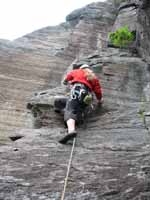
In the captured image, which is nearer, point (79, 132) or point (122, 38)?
point (79, 132)

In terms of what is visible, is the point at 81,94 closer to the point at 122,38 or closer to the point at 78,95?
the point at 78,95

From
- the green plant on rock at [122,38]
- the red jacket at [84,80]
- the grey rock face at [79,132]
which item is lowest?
the grey rock face at [79,132]

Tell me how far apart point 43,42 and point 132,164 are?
15131 millimetres

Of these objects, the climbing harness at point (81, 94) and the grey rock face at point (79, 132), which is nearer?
the grey rock face at point (79, 132)

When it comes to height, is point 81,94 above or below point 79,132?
above

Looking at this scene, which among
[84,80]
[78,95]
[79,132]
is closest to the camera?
[79,132]

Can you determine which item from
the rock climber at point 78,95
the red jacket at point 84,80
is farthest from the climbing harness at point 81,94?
the red jacket at point 84,80

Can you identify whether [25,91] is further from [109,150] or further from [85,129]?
[109,150]

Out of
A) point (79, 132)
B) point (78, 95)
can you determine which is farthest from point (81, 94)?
point (79, 132)

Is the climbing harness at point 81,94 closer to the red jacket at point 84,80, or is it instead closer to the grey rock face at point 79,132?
the red jacket at point 84,80

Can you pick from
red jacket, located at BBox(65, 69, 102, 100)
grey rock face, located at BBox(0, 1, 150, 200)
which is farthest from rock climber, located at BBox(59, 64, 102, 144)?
grey rock face, located at BBox(0, 1, 150, 200)

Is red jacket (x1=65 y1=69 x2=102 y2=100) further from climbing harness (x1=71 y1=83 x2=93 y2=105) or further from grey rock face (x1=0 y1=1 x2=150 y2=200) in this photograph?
grey rock face (x1=0 y1=1 x2=150 y2=200)


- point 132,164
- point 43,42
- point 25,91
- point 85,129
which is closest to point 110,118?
point 85,129

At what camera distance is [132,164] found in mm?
9359
